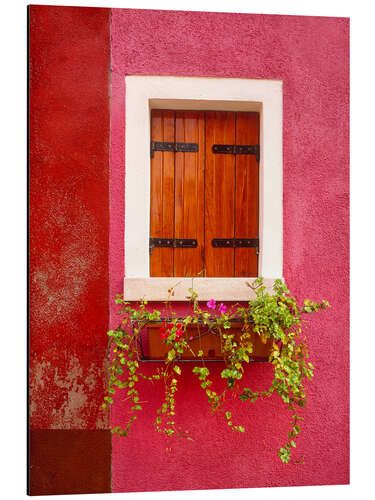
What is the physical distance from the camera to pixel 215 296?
8.80 ft

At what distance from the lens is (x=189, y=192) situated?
113 inches

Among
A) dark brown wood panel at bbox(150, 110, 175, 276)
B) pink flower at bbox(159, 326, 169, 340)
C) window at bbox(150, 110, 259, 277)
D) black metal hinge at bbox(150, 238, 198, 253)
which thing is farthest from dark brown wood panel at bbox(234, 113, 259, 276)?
pink flower at bbox(159, 326, 169, 340)

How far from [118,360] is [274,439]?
123 centimetres

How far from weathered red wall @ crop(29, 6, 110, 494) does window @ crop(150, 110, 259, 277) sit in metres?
0.40

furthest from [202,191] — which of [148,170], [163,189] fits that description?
[148,170]

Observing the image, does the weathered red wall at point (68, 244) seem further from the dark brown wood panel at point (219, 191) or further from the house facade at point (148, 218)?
the dark brown wood panel at point (219, 191)

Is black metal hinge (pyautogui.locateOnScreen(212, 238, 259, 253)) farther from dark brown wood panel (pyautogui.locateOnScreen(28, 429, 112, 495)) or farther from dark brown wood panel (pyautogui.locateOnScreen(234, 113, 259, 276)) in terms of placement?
dark brown wood panel (pyautogui.locateOnScreen(28, 429, 112, 495))

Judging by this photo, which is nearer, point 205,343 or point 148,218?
point 205,343

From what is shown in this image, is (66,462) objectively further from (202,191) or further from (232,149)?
(232,149)

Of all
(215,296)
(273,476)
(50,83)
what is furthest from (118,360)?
(50,83)

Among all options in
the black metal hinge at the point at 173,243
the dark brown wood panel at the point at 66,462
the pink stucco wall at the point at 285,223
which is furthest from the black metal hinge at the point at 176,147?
the dark brown wood panel at the point at 66,462

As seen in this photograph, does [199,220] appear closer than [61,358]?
No

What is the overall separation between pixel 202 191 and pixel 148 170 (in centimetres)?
42

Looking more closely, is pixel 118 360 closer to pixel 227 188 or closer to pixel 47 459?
pixel 47 459
